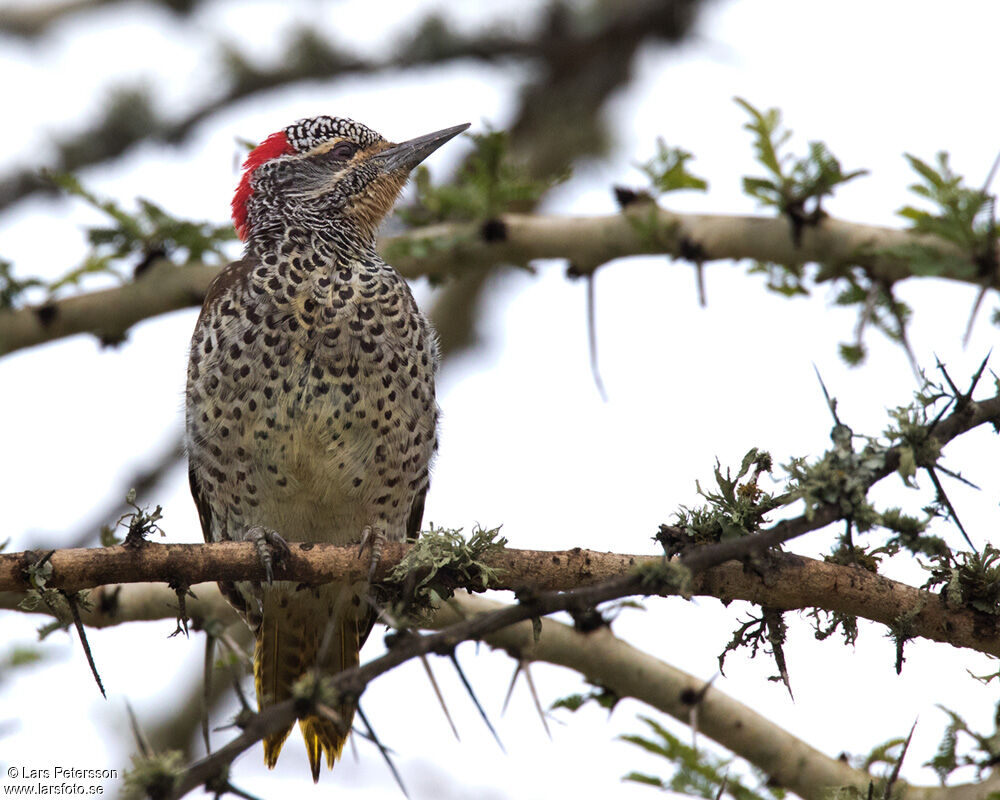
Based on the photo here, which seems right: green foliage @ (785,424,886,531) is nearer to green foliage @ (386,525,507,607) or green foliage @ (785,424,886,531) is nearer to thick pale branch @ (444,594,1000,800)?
green foliage @ (386,525,507,607)

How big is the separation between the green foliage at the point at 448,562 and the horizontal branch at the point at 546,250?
6.30 feet

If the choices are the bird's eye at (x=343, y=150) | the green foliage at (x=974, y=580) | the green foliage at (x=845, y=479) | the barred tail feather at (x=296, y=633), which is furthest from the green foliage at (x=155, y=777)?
the bird's eye at (x=343, y=150)

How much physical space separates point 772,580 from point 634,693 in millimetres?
1500

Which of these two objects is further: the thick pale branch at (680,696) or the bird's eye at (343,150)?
the bird's eye at (343,150)

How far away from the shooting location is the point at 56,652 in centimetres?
524

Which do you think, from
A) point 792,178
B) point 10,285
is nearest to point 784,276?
point 792,178

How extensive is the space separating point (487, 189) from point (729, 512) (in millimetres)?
2485

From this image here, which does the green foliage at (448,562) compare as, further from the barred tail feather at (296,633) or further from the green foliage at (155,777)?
the barred tail feather at (296,633)

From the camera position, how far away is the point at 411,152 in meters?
6.89

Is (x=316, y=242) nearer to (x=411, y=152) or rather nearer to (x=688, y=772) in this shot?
(x=411, y=152)

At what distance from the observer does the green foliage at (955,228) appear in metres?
4.53

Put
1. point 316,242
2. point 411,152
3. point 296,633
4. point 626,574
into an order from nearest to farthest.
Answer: point 626,574 < point 296,633 < point 316,242 < point 411,152

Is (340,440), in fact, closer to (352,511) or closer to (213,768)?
(352,511)

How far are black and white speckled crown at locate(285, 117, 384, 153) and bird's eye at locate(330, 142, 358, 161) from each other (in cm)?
5
